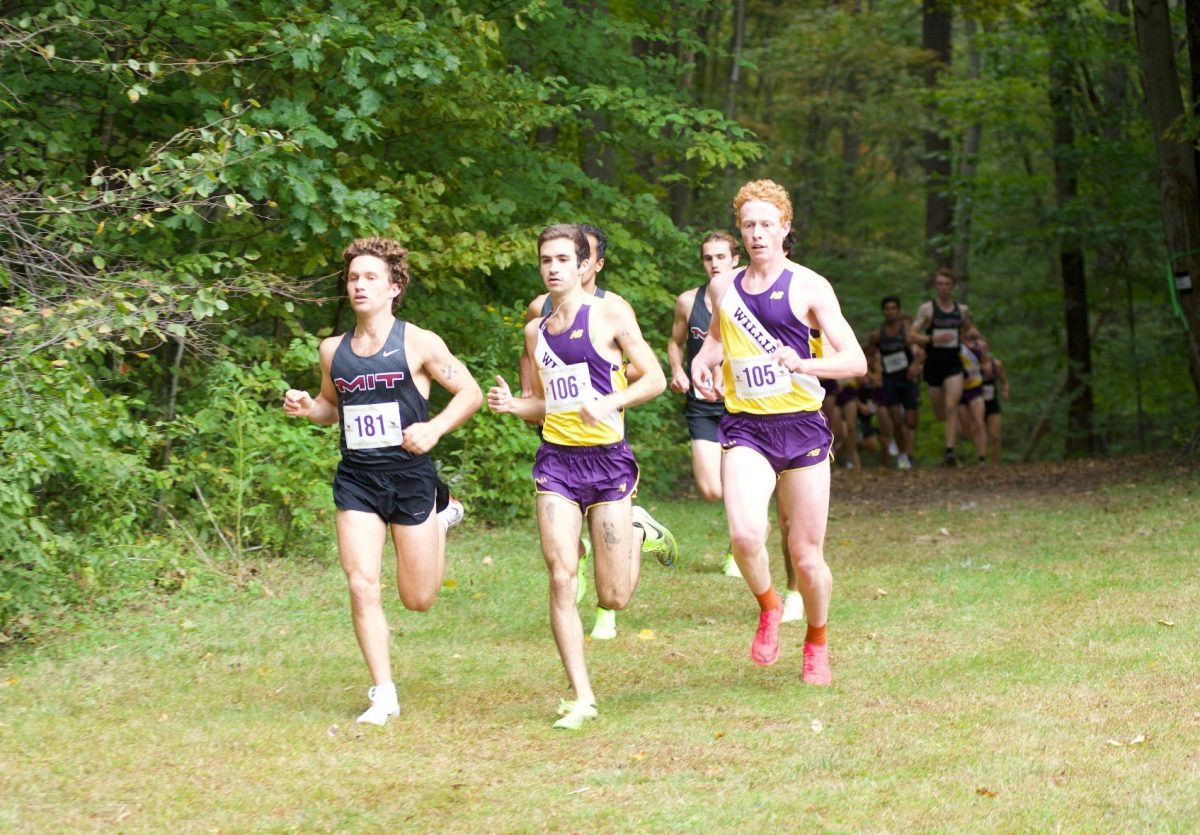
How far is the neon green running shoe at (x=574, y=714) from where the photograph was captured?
623cm

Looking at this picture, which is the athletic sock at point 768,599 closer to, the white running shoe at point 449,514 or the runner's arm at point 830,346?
the runner's arm at point 830,346

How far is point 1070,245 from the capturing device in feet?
70.2

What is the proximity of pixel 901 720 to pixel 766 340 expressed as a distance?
5.74 ft

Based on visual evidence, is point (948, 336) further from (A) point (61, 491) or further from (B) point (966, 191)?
(A) point (61, 491)

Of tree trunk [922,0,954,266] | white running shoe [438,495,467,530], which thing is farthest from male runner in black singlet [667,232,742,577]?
tree trunk [922,0,954,266]

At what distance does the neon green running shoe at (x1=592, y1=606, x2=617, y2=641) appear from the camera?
27.1 ft

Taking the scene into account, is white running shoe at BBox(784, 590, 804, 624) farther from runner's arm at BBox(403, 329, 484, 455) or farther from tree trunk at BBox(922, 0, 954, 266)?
tree trunk at BBox(922, 0, 954, 266)

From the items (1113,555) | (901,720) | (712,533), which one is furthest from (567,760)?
(712,533)

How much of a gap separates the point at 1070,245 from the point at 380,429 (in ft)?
55.2

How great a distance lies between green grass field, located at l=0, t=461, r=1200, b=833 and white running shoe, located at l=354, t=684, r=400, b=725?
11 centimetres

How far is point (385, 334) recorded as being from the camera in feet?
21.6

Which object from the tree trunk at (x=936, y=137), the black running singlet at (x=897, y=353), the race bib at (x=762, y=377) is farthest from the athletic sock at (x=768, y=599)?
the tree trunk at (x=936, y=137)

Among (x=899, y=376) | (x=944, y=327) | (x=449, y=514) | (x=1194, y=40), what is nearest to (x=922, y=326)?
(x=944, y=327)

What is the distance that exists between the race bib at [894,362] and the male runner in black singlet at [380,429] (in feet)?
41.2
